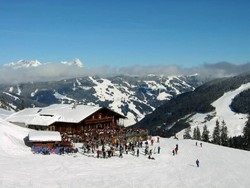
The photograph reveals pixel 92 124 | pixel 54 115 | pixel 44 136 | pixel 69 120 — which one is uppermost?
pixel 54 115

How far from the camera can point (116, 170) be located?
50625 millimetres

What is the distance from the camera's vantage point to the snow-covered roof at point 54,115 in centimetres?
8325

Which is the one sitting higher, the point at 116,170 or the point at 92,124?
the point at 92,124

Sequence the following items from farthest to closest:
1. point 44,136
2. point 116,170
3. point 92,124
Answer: point 92,124
point 44,136
point 116,170

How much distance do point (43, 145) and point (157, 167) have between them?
20.1m

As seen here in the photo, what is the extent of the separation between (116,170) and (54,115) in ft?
122

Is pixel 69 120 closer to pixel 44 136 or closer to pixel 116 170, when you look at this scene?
pixel 44 136

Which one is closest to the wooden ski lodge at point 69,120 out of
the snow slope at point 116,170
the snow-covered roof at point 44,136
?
the snow-covered roof at point 44,136

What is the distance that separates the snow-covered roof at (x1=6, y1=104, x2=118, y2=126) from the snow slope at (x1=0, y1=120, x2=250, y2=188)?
51.9ft

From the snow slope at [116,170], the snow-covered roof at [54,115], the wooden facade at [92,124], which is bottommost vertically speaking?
the snow slope at [116,170]

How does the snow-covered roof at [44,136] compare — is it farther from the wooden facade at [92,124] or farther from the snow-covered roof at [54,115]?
the snow-covered roof at [54,115]

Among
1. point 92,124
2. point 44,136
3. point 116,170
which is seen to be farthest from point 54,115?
point 116,170

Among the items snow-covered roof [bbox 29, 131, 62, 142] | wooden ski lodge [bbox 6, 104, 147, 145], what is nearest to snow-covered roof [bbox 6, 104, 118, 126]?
wooden ski lodge [bbox 6, 104, 147, 145]

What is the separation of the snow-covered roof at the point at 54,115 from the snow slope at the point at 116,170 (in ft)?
51.9
